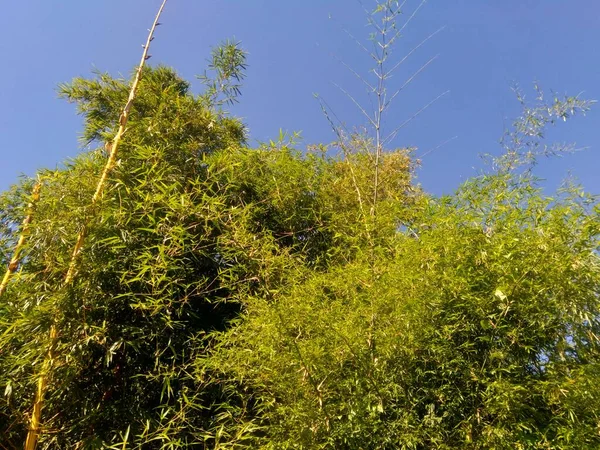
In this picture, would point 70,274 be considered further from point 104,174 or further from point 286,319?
point 286,319

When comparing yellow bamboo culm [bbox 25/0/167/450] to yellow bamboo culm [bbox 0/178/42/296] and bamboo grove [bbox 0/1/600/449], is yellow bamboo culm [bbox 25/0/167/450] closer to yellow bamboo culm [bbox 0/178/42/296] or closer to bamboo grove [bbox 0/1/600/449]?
bamboo grove [bbox 0/1/600/449]

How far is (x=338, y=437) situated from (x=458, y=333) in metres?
0.66

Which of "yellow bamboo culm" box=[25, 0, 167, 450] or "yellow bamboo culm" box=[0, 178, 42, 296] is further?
"yellow bamboo culm" box=[0, 178, 42, 296]

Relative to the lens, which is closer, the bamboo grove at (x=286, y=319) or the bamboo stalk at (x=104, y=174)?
the bamboo grove at (x=286, y=319)

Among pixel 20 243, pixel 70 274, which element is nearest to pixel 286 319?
pixel 70 274

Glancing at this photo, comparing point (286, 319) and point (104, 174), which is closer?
point (286, 319)

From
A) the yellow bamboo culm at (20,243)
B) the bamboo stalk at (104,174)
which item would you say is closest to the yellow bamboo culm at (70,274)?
the bamboo stalk at (104,174)

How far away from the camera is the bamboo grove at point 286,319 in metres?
1.78

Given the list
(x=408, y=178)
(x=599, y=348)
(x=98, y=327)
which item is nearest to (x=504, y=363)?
(x=599, y=348)

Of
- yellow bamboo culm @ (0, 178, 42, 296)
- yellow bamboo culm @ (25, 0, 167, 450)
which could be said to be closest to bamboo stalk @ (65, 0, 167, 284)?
yellow bamboo culm @ (25, 0, 167, 450)

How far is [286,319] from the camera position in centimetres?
207

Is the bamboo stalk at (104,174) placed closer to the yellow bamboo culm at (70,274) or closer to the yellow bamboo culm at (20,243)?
the yellow bamboo culm at (70,274)

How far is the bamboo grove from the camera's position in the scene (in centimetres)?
178

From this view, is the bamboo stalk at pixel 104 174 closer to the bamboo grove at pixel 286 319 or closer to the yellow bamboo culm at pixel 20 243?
the bamboo grove at pixel 286 319
